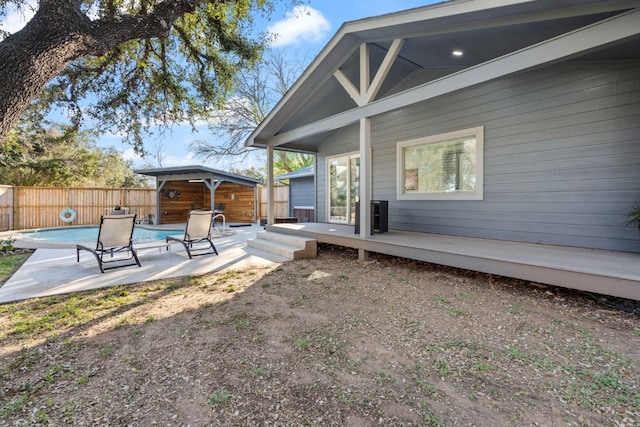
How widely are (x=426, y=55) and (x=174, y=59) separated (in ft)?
20.3

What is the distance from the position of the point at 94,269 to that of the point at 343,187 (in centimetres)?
580

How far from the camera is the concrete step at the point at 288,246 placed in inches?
241

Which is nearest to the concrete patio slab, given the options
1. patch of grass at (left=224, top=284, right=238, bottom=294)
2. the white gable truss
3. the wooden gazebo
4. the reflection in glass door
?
patch of grass at (left=224, top=284, right=238, bottom=294)

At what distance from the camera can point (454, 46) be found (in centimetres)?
492

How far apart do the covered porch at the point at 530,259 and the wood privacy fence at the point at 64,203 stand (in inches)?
410

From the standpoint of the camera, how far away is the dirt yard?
1.82 meters

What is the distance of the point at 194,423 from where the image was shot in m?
1.74

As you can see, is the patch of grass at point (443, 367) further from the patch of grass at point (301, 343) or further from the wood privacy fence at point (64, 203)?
the wood privacy fence at point (64, 203)

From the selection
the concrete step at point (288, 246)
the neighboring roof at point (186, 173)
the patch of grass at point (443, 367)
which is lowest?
the patch of grass at point (443, 367)

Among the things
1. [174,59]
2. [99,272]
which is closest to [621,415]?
[99,272]

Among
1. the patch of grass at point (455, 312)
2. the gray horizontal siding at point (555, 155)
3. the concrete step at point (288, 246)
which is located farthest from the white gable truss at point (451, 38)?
the patch of grass at point (455, 312)

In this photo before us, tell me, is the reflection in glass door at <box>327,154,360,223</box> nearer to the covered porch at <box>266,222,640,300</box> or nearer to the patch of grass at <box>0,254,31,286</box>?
the covered porch at <box>266,222,640,300</box>

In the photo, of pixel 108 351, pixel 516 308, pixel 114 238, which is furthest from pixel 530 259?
pixel 114 238

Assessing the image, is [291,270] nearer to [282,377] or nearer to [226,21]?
[282,377]
